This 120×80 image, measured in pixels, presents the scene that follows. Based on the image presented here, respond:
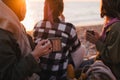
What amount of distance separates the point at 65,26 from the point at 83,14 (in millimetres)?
12939

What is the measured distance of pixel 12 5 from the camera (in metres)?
3.11

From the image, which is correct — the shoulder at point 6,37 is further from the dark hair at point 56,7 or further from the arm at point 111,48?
the dark hair at point 56,7

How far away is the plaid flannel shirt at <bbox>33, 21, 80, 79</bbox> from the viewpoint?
3.95m

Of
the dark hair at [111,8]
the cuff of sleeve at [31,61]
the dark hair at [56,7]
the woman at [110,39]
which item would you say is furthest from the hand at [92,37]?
the cuff of sleeve at [31,61]

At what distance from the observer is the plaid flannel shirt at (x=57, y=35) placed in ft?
13.0

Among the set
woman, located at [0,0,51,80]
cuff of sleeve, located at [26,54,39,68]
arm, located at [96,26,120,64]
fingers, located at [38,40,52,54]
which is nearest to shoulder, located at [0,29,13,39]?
woman, located at [0,0,51,80]

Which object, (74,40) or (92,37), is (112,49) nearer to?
(92,37)

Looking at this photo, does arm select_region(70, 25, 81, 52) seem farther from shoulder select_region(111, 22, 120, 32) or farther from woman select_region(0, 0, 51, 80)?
woman select_region(0, 0, 51, 80)

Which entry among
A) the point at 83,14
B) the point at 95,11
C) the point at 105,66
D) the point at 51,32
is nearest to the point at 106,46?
the point at 105,66

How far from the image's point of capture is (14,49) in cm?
291

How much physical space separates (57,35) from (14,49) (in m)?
1.09

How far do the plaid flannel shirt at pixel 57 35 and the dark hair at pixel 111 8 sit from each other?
482 mm

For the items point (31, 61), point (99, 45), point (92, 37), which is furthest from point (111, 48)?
point (31, 61)

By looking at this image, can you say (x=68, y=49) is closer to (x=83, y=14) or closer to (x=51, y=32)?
(x=51, y=32)
